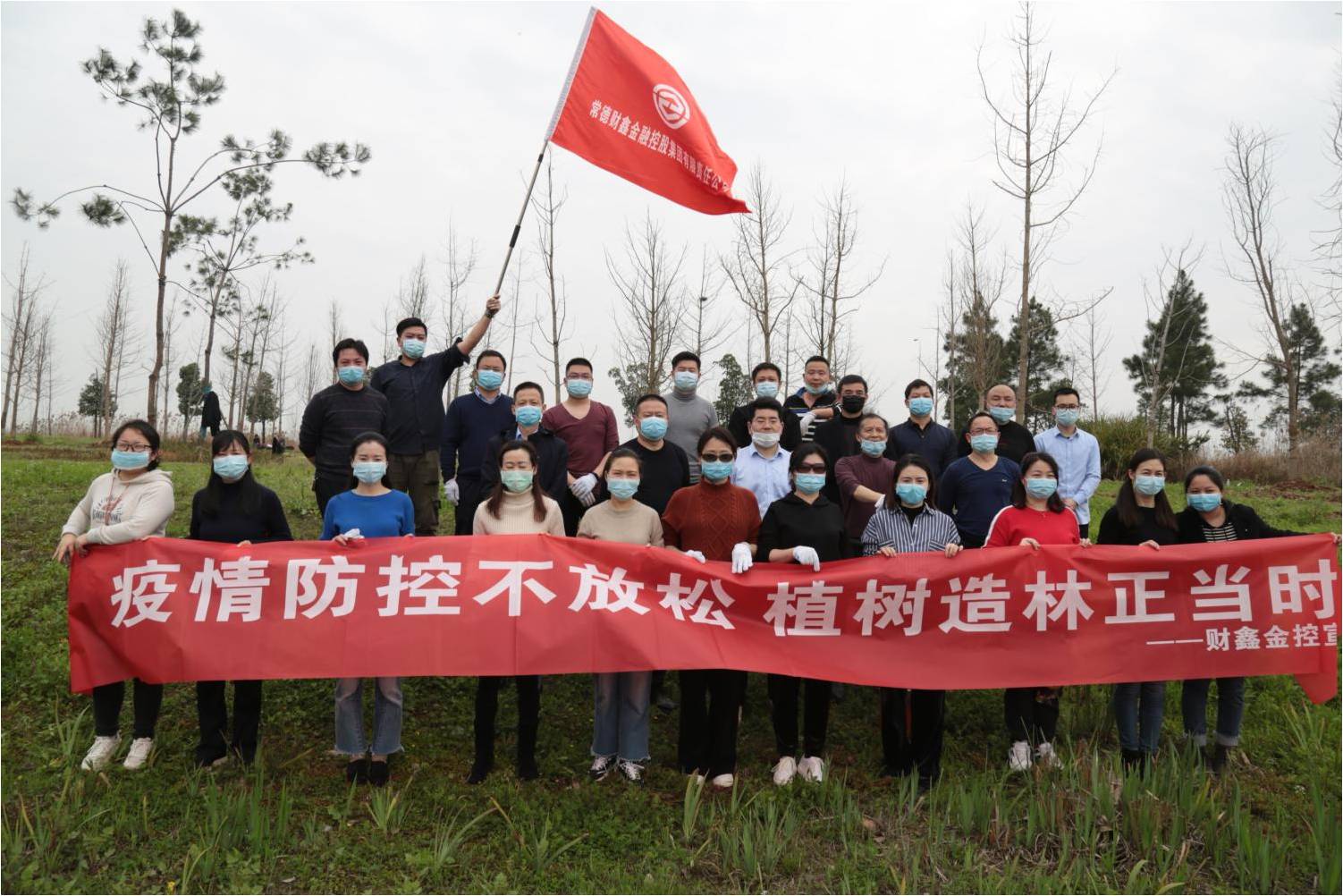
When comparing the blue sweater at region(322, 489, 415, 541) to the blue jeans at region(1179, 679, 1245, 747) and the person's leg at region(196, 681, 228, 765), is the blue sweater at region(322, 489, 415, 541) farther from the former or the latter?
the blue jeans at region(1179, 679, 1245, 747)

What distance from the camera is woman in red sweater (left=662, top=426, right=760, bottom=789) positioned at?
4875 millimetres

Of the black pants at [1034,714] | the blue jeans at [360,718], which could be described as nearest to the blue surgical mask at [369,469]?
the blue jeans at [360,718]

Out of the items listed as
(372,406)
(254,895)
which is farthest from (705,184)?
(254,895)

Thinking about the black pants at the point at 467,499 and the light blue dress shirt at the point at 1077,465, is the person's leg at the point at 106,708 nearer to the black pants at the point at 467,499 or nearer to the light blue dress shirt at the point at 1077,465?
the black pants at the point at 467,499

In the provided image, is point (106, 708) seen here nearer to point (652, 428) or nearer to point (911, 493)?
point (652, 428)

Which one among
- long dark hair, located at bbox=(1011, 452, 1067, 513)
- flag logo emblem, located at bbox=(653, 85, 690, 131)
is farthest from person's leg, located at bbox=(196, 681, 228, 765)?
flag logo emblem, located at bbox=(653, 85, 690, 131)

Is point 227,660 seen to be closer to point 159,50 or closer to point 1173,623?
point 1173,623

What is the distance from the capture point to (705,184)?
7004 millimetres

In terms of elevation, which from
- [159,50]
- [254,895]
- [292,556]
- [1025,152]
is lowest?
[254,895]

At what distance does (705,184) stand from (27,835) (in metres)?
6.00

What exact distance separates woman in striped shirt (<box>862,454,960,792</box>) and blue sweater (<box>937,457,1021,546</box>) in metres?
0.40

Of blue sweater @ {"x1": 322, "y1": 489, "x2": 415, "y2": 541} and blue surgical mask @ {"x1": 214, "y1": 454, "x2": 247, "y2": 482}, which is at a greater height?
blue surgical mask @ {"x1": 214, "y1": 454, "x2": 247, "y2": 482}

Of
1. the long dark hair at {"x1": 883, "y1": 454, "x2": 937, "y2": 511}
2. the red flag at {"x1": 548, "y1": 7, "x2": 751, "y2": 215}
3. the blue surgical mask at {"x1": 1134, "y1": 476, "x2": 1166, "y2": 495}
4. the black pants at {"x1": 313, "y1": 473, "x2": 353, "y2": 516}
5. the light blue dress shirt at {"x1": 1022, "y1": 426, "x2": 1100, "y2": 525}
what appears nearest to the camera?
the long dark hair at {"x1": 883, "y1": 454, "x2": 937, "y2": 511}

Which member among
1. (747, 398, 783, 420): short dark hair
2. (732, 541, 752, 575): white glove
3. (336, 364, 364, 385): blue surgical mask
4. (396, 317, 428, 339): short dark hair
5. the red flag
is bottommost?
(732, 541, 752, 575): white glove
